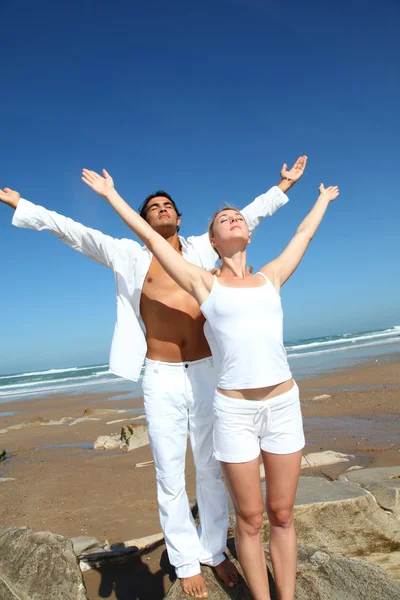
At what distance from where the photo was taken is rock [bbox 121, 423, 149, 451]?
9133 mm

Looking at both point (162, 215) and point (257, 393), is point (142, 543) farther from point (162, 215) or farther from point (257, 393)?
point (162, 215)

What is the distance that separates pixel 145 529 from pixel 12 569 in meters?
2.31

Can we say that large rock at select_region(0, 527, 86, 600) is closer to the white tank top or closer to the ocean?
the white tank top

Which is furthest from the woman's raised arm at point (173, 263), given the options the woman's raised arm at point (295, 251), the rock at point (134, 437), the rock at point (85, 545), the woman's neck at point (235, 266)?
the rock at point (134, 437)

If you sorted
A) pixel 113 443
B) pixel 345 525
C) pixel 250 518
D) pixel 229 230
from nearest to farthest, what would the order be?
pixel 250 518 < pixel 229 230 < pixel 345 525 < pixel 113 443

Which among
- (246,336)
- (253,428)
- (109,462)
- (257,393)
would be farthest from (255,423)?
(109,462)

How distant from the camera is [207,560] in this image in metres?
3.34

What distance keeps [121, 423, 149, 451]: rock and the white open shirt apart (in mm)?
5960

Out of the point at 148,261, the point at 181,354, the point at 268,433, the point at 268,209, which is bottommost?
the point at 268,433

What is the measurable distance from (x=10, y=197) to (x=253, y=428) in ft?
9.31

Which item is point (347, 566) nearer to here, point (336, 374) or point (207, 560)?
point (207, 560)

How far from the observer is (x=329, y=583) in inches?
117

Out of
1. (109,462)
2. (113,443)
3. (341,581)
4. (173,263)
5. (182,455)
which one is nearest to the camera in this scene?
(341,581)

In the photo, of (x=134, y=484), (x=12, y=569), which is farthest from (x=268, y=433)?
(x=134, y=484)
